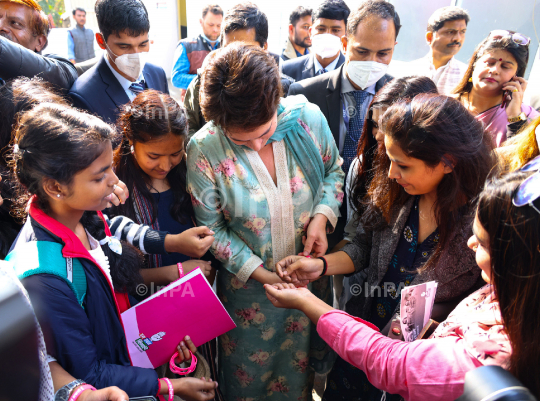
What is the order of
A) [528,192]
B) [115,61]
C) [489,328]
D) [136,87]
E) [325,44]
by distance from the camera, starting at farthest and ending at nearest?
1. [325,44]
2. [136,87]
3. [115,61]
4. [489,328]
5. [528,192]

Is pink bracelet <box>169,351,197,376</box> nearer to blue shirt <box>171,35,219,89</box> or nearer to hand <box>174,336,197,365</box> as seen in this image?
hand <box>174,336,197,365</box>

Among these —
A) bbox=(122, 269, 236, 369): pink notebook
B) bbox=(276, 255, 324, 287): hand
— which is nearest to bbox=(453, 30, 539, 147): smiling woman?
bbox=(276, 255, 324, 287): hand

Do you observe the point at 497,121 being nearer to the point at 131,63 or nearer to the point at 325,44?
the point at 325,44

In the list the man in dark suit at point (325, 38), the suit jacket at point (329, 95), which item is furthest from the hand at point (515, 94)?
the man in dark suit at point (325, 38)

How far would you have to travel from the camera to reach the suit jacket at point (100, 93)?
7.18 feet

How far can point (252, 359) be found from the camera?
1.83 meters

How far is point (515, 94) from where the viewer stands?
2303mm

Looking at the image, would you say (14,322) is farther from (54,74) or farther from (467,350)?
(54,74)

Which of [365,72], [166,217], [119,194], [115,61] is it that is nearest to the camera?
[119,194]

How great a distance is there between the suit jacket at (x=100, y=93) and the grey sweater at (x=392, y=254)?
1.62 meters

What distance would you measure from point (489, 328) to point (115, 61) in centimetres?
239

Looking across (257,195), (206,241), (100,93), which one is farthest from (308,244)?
(100,93)

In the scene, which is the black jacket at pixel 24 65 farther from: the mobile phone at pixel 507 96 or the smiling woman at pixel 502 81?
the mobile phone at pixel 507 96

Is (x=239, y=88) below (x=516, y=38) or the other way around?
below
